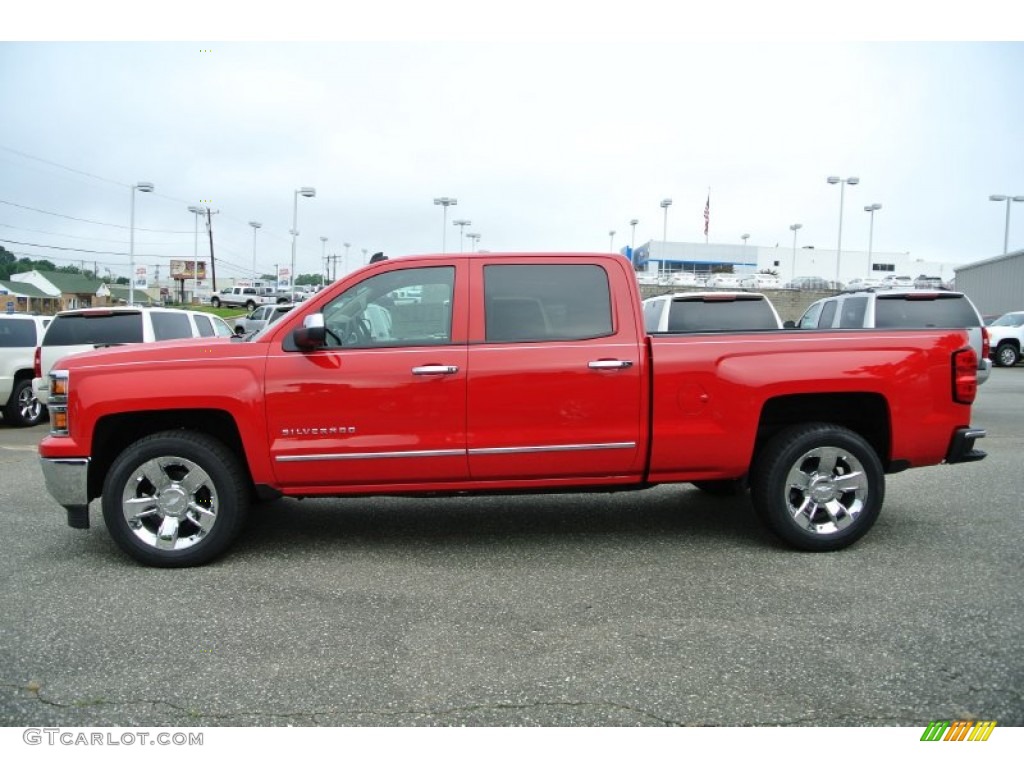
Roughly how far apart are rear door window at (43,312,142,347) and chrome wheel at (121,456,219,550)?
670cm

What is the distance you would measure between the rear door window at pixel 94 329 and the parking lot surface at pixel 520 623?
5.26 metres

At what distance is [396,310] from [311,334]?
0.57 m

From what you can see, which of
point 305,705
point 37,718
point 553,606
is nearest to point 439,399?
point 553,606

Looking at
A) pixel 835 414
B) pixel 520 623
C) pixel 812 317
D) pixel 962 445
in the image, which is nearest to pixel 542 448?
pixel 520 623

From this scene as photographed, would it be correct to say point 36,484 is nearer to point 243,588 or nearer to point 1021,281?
point 243,588

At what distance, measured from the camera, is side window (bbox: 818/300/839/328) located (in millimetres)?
11539

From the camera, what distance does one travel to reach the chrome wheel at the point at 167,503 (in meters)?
4.61

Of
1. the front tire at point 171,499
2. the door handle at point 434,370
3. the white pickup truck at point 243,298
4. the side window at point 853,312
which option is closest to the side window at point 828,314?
the side window at point 853,312

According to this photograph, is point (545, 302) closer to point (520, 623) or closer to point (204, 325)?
point (520, 623)

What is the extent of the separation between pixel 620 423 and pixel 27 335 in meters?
10.7

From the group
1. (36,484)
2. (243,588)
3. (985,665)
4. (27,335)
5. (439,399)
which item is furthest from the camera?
(27,335)

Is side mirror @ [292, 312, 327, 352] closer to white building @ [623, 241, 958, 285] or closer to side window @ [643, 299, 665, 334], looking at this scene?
side window @ [643, 299, 665, 334]

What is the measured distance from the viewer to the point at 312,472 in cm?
464
